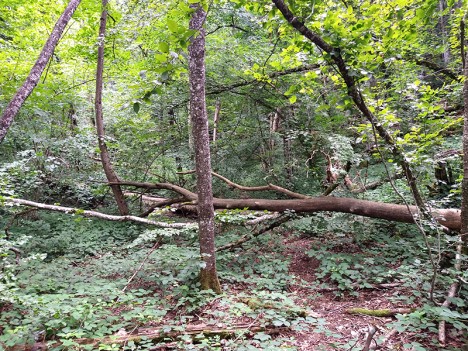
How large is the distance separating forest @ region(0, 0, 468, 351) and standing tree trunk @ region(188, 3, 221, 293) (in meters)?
0.02

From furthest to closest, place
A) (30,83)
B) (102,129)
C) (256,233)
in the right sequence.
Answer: (102,129)
(256,233)
(30,83)

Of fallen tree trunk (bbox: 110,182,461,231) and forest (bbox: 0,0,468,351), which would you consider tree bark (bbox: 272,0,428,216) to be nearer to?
forest (bbox: 0,0,468,351)

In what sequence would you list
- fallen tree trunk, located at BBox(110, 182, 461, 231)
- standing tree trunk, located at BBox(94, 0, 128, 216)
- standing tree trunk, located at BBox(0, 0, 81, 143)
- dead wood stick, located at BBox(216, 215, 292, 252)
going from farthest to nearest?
standing tree trunk, located at BBox(94, 0, 128, 216), dead wood stick, located at BBox(216, 215, 292, 252), fallen tree trunk, located at BBox(110, 182, 461, 231), standing tree trunk, located at BBox(0, 0, 81, 143)

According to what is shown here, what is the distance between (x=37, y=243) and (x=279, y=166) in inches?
244

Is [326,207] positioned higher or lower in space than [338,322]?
higher

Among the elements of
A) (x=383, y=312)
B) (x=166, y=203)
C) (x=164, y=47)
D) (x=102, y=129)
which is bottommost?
(x=383, y=312)

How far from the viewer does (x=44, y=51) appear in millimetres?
4242

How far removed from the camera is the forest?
303 cm

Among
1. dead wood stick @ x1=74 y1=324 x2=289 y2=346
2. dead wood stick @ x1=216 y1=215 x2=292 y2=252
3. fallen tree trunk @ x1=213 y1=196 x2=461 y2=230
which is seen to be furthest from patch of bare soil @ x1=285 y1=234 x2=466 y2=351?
fallen tree trunk @ x1=213 y1=196 x2=461 y2=230

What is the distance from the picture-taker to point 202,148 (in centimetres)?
422

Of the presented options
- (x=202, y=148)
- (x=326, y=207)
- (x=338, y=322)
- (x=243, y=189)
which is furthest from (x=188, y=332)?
(x=243, y=189)

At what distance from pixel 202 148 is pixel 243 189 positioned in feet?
9.34

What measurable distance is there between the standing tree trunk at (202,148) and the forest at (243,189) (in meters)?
0.02

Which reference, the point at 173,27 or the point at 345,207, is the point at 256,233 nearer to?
the point at 345,207
